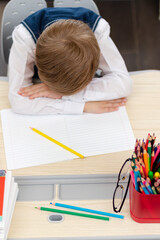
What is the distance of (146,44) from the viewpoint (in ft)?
8.86

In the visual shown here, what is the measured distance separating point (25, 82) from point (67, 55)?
33 cm

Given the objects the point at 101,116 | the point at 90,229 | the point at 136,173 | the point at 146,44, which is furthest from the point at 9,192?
the point at 146,44

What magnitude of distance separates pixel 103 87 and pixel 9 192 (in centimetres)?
58

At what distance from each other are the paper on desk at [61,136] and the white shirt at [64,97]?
34mm

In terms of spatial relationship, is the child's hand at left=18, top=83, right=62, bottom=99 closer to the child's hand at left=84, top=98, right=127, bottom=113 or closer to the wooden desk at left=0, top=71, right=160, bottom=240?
the child's hand at left=84, top=98, right=127, bottom=113

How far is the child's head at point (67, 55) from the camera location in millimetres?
1124

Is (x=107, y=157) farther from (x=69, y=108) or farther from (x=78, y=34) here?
(x=78, y=34)

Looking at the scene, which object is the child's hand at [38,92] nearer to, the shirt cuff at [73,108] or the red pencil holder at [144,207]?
the shirt cuff at [73,108]

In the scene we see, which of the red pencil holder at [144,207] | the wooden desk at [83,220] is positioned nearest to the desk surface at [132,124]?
the wooden desk at [83,220]

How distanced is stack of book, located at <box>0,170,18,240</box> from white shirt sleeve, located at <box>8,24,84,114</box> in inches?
13.7

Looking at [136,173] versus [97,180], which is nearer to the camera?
[136,173]

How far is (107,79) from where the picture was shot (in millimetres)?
1419

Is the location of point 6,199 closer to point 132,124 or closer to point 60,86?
point 60,86

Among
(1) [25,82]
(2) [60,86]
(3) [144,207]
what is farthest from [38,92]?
(3) [144,207]
